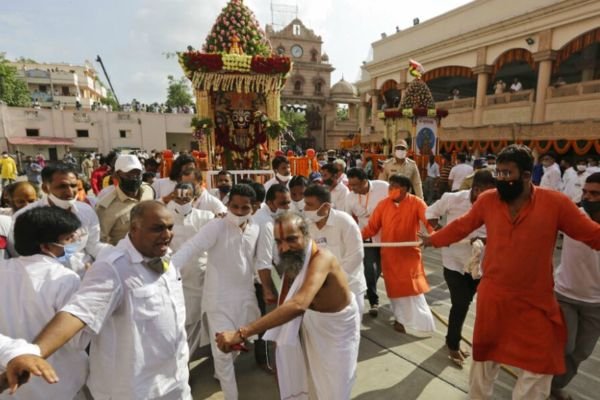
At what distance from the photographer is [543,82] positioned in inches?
680

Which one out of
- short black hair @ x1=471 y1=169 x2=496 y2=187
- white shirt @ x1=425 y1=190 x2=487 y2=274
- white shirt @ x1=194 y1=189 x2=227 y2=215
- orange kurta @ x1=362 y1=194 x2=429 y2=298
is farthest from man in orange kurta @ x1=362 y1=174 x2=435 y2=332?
white shirt @ x1=194 y1=189 x2=227 y2=215

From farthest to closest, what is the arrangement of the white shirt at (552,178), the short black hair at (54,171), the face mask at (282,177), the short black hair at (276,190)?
the white shirt at (552,178), the face mask at (282,177), the short black hair at (276,190), the short black hair at (54,171)

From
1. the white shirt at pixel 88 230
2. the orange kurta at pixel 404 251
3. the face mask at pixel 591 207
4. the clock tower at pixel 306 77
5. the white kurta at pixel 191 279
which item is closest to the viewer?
the face mask at pixel 591 207

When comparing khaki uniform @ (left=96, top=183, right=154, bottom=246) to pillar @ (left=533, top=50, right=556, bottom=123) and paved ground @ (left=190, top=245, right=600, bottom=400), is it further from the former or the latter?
pillar @ (left=533, top=50, right=556, bottom=123)

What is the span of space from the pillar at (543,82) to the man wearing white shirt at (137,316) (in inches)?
779

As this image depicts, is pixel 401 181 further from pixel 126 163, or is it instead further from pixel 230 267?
pixel 126 163

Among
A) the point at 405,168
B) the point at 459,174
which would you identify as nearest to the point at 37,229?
the point at 405,168

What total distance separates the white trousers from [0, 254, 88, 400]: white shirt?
275 centimetres

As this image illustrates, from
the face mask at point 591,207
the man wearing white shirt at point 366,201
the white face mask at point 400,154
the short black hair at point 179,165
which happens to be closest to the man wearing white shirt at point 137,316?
the short black hair at point 179,165

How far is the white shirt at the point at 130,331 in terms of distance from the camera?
1.80 meters

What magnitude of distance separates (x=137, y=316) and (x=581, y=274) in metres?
3.15

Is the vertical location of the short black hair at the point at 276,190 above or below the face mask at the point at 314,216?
above

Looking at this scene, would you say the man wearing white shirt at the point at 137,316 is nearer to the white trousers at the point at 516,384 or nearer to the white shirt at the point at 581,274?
the white trousers at the point at 516,384

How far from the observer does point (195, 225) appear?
3.59m
